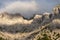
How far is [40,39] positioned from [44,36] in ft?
8.07

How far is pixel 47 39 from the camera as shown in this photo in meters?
110

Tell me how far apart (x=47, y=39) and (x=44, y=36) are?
151 inches

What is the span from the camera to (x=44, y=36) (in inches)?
4469

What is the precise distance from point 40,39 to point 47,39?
3.94 m

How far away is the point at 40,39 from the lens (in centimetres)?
11256
